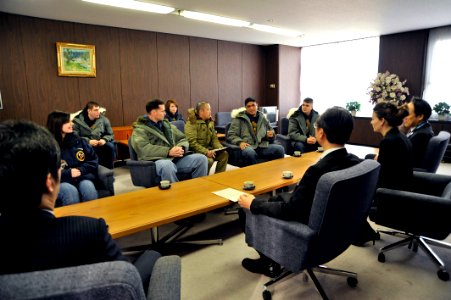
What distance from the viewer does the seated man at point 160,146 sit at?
11.0 feet

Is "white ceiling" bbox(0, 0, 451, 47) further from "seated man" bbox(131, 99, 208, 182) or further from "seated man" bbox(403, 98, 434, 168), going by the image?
"seated man" bbox(403, 98, 434, 168)

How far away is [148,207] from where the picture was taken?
2143mm

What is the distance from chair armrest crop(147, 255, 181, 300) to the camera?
3.58 ft

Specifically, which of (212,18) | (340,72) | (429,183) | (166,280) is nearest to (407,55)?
(340,72)

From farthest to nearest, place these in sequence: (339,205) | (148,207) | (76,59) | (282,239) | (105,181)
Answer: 1. (76,59)
2. (105,181)
3. (148,207)
4. (282,239)
5. (339,205)

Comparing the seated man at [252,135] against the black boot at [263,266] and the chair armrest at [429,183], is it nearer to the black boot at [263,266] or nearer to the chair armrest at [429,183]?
the chair armrest at [429,183]

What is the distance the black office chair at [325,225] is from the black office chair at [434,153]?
1.44 meters

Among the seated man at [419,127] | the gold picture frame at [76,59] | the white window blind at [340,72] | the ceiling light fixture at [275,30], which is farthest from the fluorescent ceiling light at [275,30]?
the seated man at [419,127]

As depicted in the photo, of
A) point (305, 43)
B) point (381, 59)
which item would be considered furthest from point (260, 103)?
point (381, 59)

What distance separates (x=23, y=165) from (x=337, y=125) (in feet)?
4.86

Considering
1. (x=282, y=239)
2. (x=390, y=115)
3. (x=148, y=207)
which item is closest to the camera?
(x=282, y=239)

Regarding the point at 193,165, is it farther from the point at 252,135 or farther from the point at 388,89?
the point at 388,89

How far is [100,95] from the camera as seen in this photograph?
19.1ft

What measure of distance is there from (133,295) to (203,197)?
160 cm
